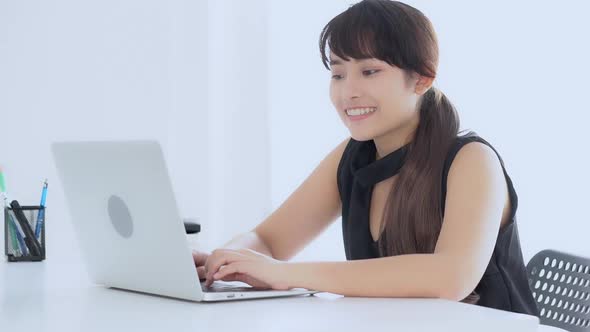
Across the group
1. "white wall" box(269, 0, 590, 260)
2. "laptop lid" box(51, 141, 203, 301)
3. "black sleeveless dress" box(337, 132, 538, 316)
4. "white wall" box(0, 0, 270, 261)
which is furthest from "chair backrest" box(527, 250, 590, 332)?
"white wall" box(0, 0, 270, 261)

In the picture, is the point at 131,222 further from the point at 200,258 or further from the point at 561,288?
the point at 561,288

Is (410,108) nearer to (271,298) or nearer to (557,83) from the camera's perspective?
(271,298)

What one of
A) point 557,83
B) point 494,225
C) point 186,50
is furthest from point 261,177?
point 494,225

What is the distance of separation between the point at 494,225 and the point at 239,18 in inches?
93.5

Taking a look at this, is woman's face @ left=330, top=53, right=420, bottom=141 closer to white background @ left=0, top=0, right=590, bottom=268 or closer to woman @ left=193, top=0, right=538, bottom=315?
woman @ left=193, top=0, right=538, bottom=315

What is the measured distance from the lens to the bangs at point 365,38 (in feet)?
5.16

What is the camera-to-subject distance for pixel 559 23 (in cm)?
258

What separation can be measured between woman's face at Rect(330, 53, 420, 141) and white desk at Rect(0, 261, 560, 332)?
436 millimetres

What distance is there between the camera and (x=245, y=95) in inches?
143

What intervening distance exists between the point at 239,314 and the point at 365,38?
26.9 inches

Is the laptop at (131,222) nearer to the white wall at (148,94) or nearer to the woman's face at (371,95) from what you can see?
the woman's face at (371,95)

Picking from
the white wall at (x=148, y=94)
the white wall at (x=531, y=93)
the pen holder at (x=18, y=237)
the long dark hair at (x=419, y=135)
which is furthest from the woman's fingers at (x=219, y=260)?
the white wall at (x=148, y=94)

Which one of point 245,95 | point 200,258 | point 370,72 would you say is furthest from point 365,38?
point 245,95

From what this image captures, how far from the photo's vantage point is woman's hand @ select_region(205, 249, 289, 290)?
1237mm
